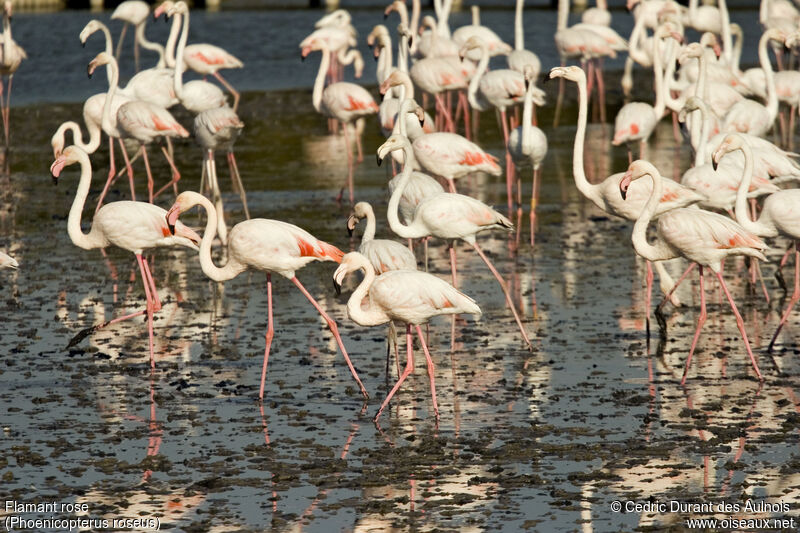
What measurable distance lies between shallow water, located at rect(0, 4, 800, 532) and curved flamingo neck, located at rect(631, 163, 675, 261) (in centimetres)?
69

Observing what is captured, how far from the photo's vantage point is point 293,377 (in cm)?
870

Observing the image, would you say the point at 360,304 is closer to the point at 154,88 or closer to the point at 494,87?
the point at 494,87

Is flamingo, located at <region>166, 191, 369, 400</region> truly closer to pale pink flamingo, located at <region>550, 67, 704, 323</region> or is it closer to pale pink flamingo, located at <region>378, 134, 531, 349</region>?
pale pink flamingo, located at <region>378, 134, 531, 349</region>

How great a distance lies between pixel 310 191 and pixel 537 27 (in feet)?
63.4

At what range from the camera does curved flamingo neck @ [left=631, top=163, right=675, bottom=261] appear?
898 cm

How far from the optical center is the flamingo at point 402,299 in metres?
7.86

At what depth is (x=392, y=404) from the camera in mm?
8086

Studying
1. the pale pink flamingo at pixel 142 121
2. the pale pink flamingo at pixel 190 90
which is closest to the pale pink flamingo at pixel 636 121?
the pale pink flamingo at pixel 142 121

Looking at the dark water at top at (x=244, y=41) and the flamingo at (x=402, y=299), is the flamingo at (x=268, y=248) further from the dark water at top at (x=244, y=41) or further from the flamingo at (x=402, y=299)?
the dark water at top at (x=244, y=41)

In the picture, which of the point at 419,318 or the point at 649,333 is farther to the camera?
the point at 649,333

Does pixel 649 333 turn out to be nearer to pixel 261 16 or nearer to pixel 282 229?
pixel 282 229

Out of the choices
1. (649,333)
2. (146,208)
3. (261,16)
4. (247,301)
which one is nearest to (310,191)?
(247,301)

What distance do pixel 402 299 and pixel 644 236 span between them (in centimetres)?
212

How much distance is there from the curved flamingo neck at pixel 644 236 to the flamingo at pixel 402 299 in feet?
5.27
